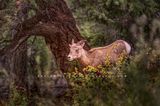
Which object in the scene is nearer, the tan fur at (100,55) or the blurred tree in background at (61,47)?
the blurred tree in background at (61,47)

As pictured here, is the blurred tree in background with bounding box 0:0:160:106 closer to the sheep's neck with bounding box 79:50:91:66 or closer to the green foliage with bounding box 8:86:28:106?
the green foliage with bounding box 8:86:28:106

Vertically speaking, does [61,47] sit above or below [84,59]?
above

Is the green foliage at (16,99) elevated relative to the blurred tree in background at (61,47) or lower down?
lower down

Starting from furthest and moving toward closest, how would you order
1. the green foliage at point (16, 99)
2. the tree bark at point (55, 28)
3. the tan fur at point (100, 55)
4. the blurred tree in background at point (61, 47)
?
the tree bark at point (55, 28) < the tan fur at point (100, 55) < the green foliage at point (16, 99) < the blurred tree in background at point (61, 47)

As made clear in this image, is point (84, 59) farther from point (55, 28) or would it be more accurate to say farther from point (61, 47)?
point (55, 28)

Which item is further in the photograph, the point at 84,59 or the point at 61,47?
the point at 61,47

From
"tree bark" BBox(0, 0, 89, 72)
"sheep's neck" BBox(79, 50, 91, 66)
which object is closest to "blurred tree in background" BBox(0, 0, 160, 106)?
"tree bark" BBox(0, 0, 89, 72)

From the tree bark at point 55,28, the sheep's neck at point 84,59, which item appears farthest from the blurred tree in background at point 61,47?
the sheep's neck at point 84,59

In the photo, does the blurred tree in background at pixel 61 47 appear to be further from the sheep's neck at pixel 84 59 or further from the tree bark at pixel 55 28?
the sheep's neck at pixel 84 59

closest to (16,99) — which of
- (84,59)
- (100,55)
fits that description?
(84,59)

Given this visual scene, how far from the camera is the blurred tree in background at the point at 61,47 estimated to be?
770 cm

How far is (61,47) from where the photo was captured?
1220cm

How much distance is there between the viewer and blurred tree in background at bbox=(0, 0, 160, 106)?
7.70 m

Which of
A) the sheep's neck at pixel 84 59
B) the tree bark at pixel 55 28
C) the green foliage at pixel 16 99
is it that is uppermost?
the tree bark at pixel 55 28
